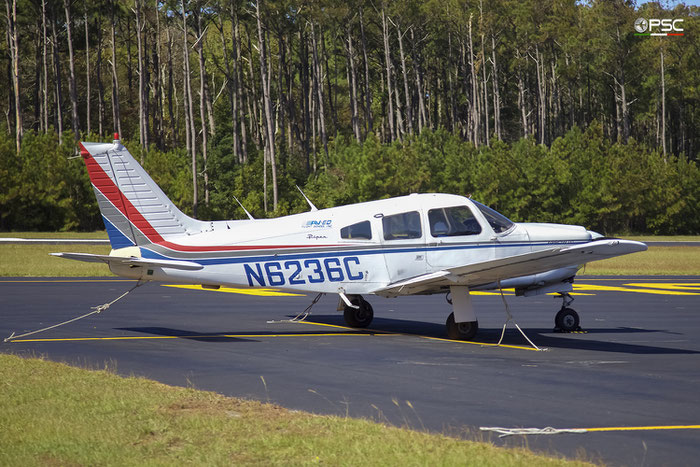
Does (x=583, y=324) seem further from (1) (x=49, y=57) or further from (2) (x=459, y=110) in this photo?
(2) (x=459, y=110)

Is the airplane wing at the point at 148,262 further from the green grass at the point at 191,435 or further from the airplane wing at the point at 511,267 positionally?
the green grass at the point at 191,435

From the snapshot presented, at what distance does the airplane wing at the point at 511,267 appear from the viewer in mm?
13812

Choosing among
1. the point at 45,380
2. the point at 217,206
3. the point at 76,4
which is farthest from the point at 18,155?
the point at 45,380

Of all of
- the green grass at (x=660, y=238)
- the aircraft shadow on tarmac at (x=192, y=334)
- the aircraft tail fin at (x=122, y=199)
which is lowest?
the green grass at (x=660, y=238)

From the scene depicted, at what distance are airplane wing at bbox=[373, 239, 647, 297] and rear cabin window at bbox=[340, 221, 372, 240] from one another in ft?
3.38

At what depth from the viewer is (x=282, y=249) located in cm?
1535

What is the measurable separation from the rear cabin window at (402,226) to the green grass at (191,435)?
6353 millimetres

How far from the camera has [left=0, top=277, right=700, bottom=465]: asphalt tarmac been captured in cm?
897

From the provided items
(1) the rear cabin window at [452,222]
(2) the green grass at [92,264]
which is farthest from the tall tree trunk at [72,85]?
(1) the rear cabin window at [452,222]

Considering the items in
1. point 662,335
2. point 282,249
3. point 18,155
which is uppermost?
point 18,155

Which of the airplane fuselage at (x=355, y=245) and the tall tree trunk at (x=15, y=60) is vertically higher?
the tall tree trunk at (x=15, y=60)

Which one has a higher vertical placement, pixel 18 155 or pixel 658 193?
pixel 18 155

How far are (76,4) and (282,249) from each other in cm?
6767

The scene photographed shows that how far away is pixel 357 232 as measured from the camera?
1562 centimetres
